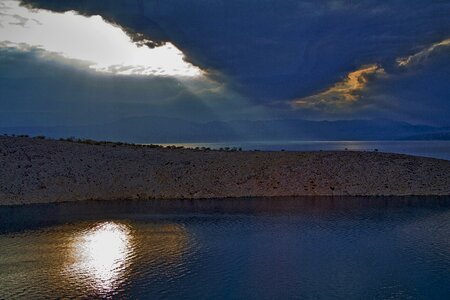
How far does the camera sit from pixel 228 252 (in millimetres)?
29953

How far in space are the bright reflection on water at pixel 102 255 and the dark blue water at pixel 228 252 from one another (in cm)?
7

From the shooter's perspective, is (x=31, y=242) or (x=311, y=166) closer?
(x=31, y=242)

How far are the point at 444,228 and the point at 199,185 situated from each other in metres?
32.9

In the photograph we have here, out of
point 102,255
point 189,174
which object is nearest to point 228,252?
point 102,255

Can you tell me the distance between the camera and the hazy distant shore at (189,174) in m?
57.8

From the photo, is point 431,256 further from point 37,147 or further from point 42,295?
point 37,147

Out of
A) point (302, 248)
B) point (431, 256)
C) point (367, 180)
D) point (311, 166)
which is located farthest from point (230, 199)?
point (431, 256)

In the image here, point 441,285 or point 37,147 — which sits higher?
point 37,147

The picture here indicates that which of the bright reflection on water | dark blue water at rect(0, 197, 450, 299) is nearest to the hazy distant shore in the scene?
dark blue water at rect(0, 197, 450, 299)

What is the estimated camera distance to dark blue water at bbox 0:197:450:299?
22.5 meters

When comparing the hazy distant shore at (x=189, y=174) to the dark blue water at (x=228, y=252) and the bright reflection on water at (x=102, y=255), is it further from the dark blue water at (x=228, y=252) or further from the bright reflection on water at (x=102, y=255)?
the bright reflection on water at (x=102, y=255)

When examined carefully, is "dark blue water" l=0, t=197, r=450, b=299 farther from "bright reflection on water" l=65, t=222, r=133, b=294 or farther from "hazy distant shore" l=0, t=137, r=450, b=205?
"hazy distant shore" l=0, t=137, r=450, b=205

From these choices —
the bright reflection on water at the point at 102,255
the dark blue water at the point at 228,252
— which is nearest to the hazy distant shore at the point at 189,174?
the dark blue water at the point at 228,252

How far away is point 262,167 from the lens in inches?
2549
